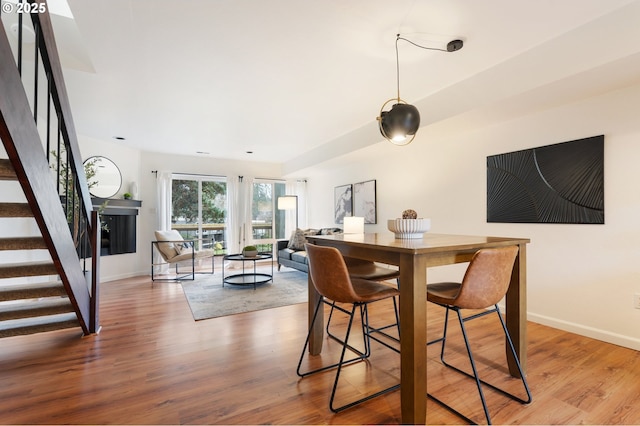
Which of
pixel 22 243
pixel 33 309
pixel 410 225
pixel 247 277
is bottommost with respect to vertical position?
pixel 247 277

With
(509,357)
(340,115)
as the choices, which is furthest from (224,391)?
(340,115)

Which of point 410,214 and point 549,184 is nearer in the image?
point 410,214

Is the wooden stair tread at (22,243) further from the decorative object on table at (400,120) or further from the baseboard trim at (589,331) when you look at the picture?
the baseboard trim at (589,331)

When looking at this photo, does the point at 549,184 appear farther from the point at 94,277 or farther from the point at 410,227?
the point at 94,277

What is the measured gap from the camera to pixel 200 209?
650 centimetres

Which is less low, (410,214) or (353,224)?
(410,214)

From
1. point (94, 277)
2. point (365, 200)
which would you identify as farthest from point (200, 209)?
point (94, 277)

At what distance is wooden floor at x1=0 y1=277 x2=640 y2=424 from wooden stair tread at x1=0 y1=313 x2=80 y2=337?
5.5 inches

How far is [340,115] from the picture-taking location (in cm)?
394

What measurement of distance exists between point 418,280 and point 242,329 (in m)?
2.00

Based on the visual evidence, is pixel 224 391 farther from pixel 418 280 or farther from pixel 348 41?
pixel 348 41

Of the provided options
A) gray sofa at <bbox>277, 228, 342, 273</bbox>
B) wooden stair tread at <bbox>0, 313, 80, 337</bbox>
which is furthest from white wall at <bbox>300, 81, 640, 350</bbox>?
wooden stair tread at <bbox>0, 313, 80, 337</bbox>

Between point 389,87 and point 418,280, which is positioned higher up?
point 389,87

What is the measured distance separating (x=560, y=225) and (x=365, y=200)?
9.88 feet
